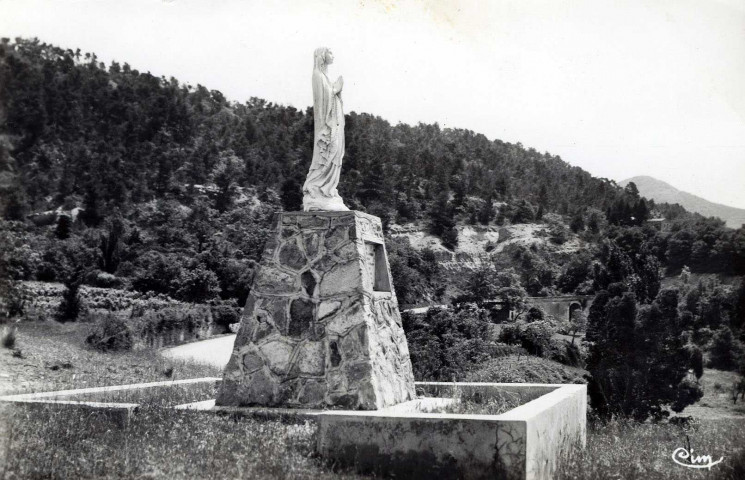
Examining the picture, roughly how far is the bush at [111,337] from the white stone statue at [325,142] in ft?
42.7

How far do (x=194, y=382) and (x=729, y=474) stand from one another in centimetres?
665

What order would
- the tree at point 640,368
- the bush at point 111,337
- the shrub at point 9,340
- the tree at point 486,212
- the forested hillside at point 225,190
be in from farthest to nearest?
the tree at point 486,212
the forested hillside at point 225,190
the bush at point 111,337
the shrub at point 9,340
the tree at point 640,368

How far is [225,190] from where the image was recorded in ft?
171

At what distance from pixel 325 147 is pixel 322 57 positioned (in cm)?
105

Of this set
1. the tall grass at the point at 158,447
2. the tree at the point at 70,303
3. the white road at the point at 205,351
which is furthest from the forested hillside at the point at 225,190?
the tall grass at the point at 158,447

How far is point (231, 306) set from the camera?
1235 inches

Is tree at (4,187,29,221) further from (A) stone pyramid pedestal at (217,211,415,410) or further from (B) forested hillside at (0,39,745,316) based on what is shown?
(A) stone pyramid pedestal at (217,211,415,410)

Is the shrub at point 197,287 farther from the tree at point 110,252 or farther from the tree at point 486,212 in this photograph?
the tree at point 486,212

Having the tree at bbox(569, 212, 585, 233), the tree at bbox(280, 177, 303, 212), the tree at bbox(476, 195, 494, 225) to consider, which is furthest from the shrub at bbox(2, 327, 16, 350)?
the tree at bbox(569, 212, 585, 233)

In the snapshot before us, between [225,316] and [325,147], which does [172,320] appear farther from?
[325,147]

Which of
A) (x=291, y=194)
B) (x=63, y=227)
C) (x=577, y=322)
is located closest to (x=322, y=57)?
(x=577, y=322)

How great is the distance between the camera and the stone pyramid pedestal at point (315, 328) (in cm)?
752

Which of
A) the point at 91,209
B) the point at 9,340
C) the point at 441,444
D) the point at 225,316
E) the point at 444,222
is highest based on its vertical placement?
the point at 444,222

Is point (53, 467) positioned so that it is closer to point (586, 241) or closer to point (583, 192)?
point (586, 241)
